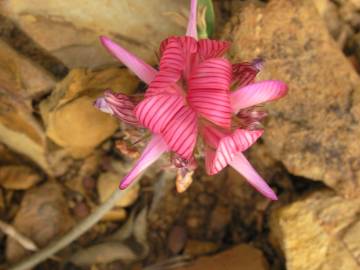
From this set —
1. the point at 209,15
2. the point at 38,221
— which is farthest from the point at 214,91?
the point at 38,221

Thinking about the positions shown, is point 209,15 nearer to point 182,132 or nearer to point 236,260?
point 182,132

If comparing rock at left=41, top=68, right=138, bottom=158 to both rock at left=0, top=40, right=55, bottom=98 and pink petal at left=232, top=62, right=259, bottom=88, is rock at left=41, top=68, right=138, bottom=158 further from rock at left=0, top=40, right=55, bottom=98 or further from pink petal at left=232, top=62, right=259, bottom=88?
pink petal at left=232, top=62, right=259, bottom=88

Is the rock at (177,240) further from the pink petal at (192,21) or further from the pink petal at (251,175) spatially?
the pink petal at (192,21)

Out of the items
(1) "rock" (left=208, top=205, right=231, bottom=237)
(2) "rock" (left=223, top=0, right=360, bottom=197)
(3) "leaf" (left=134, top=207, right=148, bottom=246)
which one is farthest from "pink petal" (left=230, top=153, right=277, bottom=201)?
(3) "leaf" (left=134, top=207, right=148, bottom=246)

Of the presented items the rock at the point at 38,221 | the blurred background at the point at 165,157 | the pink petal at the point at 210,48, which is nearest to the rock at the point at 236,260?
the blurred background at the point at 165,157

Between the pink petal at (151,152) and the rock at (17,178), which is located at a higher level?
the pink petal at (151,152)

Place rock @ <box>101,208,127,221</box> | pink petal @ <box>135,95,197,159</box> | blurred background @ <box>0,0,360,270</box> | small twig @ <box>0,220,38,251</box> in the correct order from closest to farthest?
pink petal @ <box>135,95,197,159</box>
blurred background @ <box>0,0,360,270</box>
small twig @ <box>0,220,38,251</box>
rock @ <box>101,208,127,221</box>

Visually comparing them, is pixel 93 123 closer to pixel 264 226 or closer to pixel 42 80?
pixel 42 80
